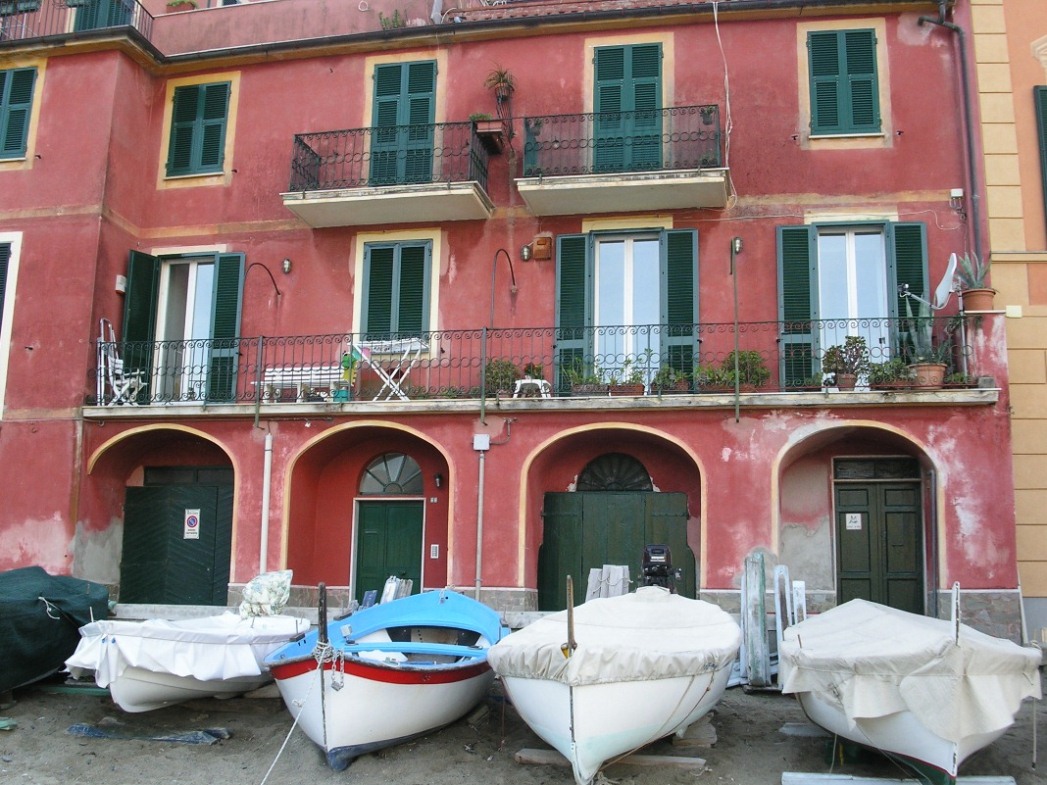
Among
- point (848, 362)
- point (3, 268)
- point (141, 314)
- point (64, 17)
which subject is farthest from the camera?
point (64, 17)

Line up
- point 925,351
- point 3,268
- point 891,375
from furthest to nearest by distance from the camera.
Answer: point 3,268
point 925,351
point 891,375

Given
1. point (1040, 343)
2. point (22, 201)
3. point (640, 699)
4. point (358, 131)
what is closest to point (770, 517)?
point (1040, 343)

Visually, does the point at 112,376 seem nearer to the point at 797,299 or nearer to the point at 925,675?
the point at 797,299

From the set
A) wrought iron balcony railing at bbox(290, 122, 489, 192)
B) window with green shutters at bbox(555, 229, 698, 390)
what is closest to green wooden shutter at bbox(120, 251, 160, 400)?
wrought iron balcony railing at bbox(290, 122, 489, 192)

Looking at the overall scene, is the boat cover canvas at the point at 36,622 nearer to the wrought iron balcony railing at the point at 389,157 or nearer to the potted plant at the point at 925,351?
the wrought iron balcony railing at the point at 389,157

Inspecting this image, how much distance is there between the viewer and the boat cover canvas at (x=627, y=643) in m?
9.21

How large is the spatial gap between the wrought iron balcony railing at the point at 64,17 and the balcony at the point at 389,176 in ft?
14.3

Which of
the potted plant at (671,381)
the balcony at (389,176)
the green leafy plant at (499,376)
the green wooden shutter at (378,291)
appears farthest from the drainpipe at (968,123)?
the green wooden shutter at (378,291)

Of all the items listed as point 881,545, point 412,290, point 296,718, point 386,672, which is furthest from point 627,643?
point 412,290

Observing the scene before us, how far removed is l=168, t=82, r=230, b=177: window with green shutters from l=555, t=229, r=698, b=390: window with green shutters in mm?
6322

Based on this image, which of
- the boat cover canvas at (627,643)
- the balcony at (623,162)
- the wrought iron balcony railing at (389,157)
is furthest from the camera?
the wrought iron balcony railing at (389,157)

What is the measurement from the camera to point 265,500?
51.5 ft

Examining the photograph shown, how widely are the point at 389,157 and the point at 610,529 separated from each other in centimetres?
688

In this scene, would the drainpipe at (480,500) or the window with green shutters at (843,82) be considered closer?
the drainpipe at (480,500)
